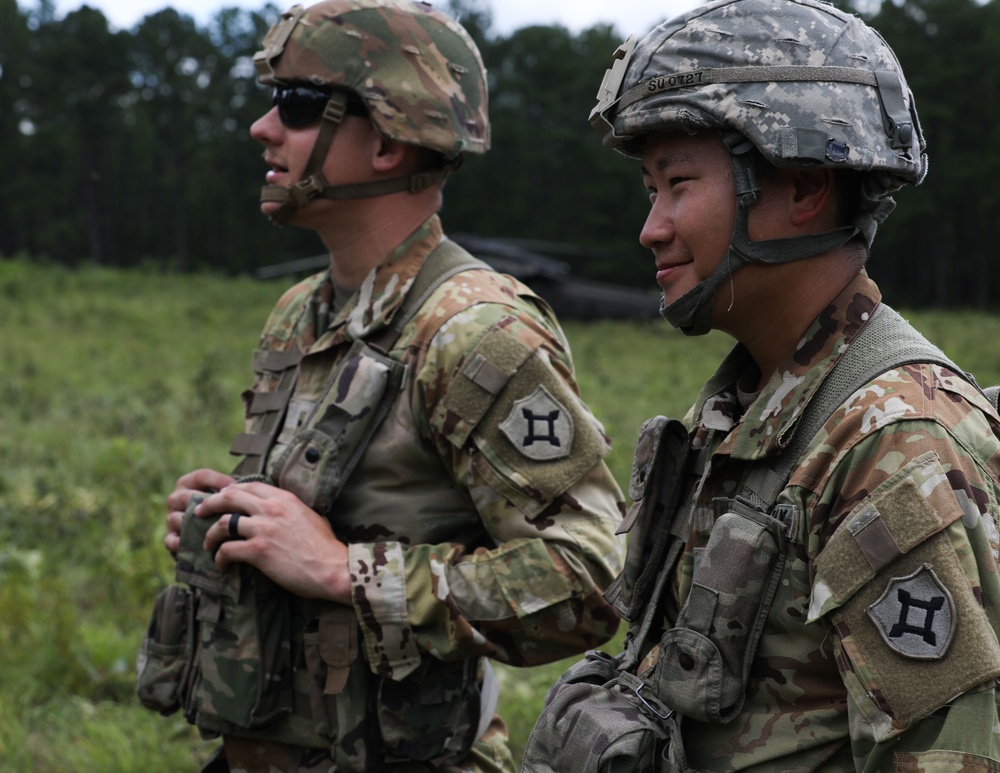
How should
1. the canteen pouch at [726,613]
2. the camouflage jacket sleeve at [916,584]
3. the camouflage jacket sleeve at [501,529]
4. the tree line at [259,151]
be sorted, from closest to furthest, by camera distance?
the camouflage jacket sleeve at [916,584], the canteen pouch at [726,613], the camouflage jacket sleeve at [501,529], the tree line at [259,151]

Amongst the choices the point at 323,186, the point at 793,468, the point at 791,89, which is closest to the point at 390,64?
the point at 323,186

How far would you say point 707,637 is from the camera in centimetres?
160

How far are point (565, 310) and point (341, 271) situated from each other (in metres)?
20.3

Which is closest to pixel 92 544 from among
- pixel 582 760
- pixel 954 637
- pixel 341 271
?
pixel 341 271

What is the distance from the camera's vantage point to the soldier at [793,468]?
55.4 inches

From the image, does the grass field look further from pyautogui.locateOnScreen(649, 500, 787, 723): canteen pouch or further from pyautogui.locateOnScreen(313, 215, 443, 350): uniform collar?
pyautogui.locateOnScreen(649, 500, 787, 723): canteen pouch

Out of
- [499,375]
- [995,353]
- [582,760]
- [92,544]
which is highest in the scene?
[499,375]

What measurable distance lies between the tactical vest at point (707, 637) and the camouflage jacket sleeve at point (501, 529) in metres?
0.57

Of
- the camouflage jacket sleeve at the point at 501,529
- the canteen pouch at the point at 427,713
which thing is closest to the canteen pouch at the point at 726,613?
the camouflage jacket sleeve at the point at 501,529

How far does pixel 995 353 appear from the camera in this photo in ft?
45.6

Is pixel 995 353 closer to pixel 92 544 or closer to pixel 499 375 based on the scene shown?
pixel 92 544

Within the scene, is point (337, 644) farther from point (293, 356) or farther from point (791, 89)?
point (791, 89)

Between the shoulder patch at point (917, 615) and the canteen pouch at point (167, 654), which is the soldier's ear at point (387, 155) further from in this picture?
the shoulder patch at point (917, 615)

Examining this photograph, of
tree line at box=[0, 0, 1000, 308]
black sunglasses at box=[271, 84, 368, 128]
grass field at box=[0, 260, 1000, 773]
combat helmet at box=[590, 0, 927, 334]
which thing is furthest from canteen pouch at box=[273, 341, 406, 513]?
tree line at box=[0, 0, 1000, 308]
